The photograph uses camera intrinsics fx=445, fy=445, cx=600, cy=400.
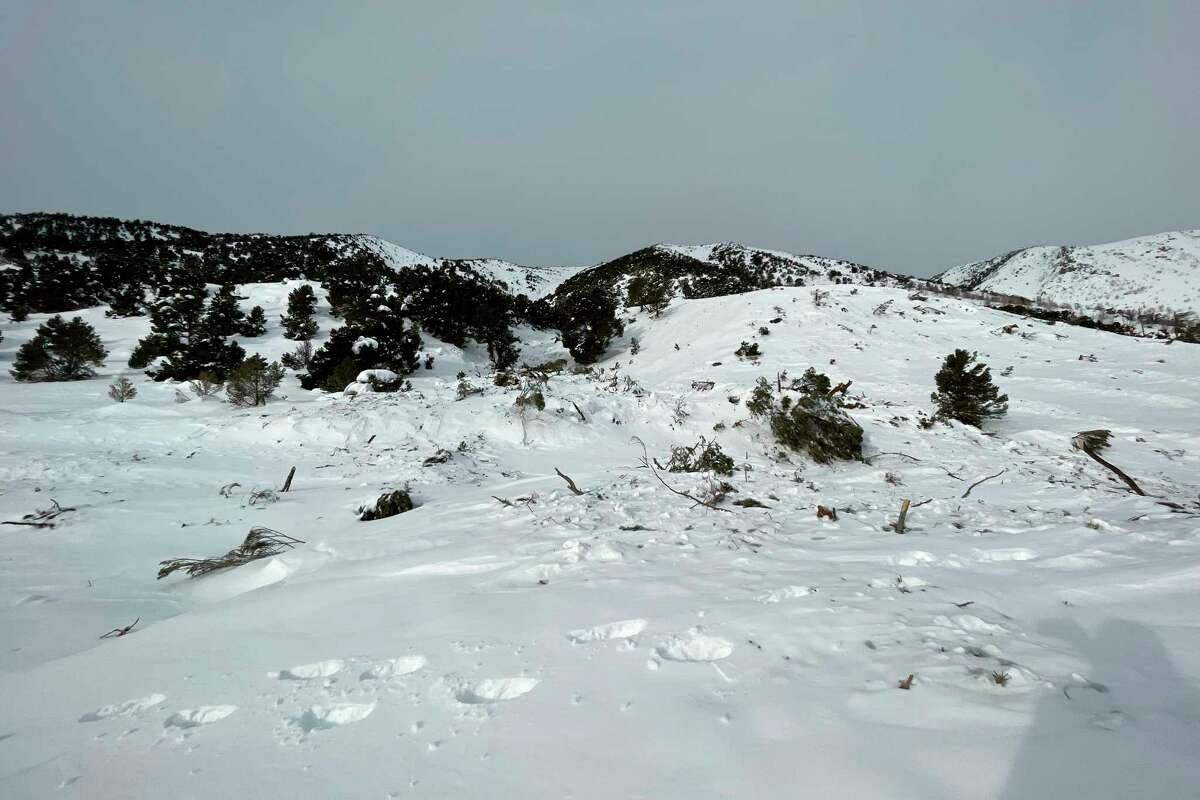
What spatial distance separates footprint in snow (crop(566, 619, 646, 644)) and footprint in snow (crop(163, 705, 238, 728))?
1.59 metres

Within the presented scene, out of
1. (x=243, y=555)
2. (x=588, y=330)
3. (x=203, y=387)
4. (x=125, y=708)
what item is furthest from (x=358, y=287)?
(x=125, y=708)

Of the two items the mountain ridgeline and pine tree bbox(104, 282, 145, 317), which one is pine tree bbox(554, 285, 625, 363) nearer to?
the mountain ridgeline

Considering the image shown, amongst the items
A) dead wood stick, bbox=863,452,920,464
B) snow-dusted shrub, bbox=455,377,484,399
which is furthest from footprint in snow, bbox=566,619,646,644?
snow-dusted shrub, bbox=455,377,484,399

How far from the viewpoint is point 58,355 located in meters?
14.4

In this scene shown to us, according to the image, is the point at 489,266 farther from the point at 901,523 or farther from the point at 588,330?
the point at 901,523

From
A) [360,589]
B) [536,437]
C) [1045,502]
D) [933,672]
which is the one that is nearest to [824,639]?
[933,672]

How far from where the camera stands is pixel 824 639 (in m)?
2.38

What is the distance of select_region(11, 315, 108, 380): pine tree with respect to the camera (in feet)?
44.5

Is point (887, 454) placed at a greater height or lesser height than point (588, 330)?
lesser

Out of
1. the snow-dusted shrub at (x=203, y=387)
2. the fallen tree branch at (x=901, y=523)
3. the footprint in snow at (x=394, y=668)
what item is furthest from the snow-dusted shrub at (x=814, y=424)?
the snow-dusted shrub at (x=203, y=387)

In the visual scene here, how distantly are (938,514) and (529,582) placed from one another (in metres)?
4.59

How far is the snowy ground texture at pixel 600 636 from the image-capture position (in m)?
1.59

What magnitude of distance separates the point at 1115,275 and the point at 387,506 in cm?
8116

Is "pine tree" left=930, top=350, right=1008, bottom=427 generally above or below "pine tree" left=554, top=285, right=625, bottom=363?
below
